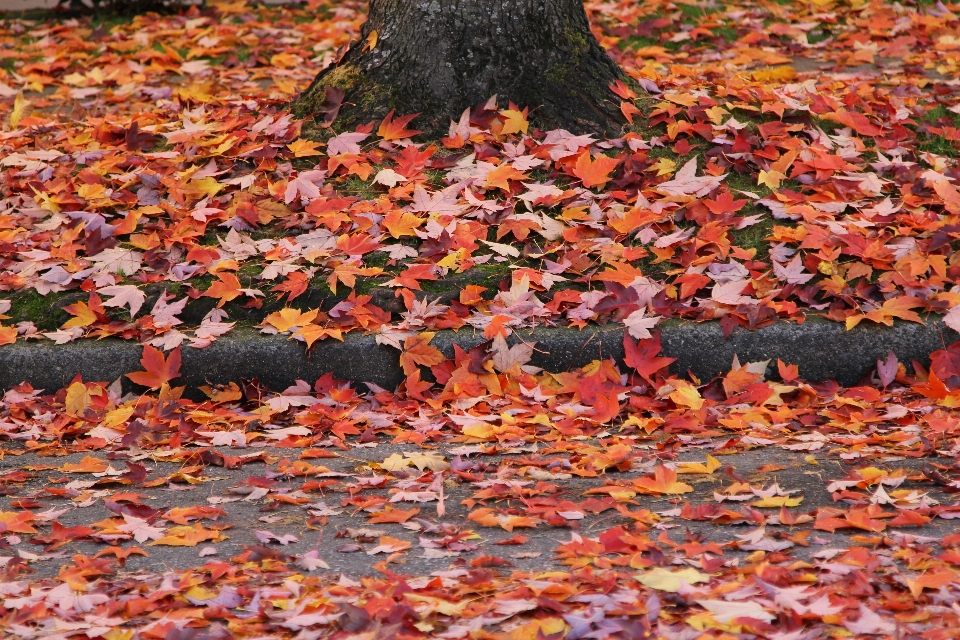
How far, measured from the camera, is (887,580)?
2523mm

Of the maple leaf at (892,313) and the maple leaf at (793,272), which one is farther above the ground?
the maple leaf at (793,272)

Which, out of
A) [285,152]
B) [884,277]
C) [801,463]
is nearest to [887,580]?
[801,463]

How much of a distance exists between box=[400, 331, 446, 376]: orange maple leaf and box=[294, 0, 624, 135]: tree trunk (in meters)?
1.33

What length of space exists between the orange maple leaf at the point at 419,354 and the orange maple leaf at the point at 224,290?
758mm

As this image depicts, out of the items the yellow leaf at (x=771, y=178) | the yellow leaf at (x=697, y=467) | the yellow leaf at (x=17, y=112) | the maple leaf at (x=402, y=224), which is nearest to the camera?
the yellow leaf at (x=697, y=467)

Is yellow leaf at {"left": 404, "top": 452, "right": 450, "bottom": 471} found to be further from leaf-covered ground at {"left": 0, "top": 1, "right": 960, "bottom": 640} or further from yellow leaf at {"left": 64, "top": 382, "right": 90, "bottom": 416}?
yellow leaf at {"left": 64, "top": 382, "right": 90, "bottom": 416}

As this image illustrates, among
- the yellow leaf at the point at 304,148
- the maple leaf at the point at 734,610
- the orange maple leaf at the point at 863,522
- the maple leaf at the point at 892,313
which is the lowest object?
the orange maple leaf at the point at 863,522

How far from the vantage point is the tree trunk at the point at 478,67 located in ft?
16.1

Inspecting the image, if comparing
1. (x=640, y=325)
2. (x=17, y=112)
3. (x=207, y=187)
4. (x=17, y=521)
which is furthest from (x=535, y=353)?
(x=17, y=112)

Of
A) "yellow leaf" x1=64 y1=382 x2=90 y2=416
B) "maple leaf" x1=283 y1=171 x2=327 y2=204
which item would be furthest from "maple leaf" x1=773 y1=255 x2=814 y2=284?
"yellow leaf" x1=64 y1=382 x2=90 y2=416

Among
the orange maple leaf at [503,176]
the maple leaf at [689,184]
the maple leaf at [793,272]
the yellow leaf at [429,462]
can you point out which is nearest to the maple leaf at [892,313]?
the maple leaf at [793,272]

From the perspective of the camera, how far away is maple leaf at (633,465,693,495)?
3.12 m

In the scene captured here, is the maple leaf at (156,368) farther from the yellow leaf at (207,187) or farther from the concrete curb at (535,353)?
the yellow leaf at (207,187)

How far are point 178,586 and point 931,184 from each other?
361 centimetres
